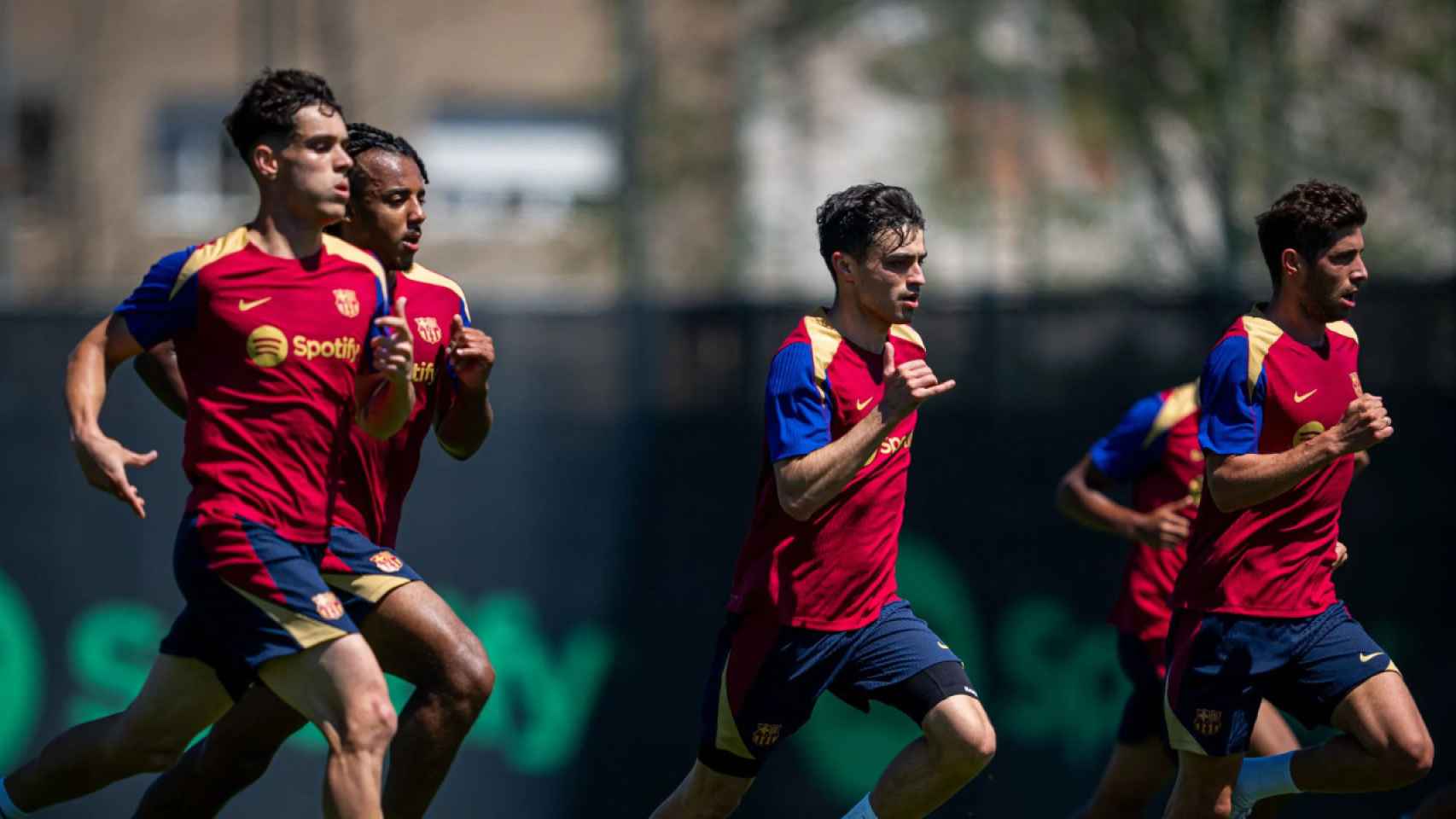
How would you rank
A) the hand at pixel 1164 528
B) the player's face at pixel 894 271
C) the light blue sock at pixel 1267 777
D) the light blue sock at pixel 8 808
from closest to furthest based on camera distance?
the player's face at pixel 894 271, the light blue sock at pixel 8 808, the light blue sock at pixel 1267 777, the hand at pixel 1164 528

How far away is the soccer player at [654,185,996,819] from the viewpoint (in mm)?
5332

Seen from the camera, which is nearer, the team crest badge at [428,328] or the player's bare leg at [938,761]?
the player's bare leg at [938,761]

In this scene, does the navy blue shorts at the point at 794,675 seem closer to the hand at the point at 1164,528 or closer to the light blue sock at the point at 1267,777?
the light blue sock at the point at 1267,777

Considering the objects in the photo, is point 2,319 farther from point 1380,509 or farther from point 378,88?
point 378,88

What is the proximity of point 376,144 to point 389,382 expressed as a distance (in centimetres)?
86

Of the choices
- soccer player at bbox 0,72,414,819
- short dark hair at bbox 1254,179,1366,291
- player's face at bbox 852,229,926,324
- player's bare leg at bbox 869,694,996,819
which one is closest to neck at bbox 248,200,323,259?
soccer player at bbox 0,72,414,819

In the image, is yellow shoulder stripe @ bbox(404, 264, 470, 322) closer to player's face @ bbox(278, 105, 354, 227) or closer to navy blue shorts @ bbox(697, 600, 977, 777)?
player's face @ bbox(278, 105, 354, 227)

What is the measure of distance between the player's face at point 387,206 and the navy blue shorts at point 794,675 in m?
1.54

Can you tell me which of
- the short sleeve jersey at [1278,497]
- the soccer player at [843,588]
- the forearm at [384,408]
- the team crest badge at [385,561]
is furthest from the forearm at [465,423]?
the short sleeve jersey at [1278,497]

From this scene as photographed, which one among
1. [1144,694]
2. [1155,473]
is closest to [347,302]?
[1155,473]

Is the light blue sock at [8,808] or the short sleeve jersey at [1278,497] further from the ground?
the short sleeve jersey at [1278,497]

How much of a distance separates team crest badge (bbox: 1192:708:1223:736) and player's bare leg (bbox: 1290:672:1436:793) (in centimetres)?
34

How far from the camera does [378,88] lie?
2431cm

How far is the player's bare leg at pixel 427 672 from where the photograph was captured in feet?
17.9
